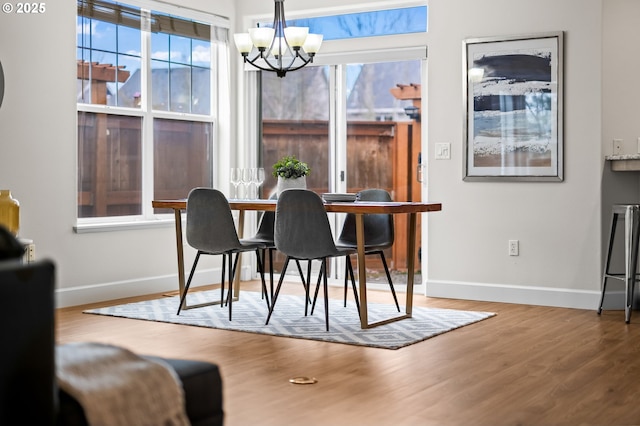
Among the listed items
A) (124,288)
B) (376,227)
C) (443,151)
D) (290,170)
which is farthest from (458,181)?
(124,288)

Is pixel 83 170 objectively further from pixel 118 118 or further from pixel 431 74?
pixel 431 74

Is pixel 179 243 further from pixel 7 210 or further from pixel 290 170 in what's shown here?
pixel 7 210

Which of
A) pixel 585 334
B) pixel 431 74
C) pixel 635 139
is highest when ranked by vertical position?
pixel 431 74

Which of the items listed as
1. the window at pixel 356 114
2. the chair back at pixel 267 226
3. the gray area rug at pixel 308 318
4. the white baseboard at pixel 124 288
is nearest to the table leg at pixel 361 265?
the gray area rug at pixel 308 318

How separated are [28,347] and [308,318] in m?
3.72

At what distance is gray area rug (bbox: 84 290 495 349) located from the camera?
4957mm

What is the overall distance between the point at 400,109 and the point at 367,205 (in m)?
2.12

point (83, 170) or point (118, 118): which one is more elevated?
point (118, 118)

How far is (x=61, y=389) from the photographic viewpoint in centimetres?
209

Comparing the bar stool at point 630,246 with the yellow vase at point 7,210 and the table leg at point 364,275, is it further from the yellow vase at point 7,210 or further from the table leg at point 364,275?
the yellow vase at point 7,210

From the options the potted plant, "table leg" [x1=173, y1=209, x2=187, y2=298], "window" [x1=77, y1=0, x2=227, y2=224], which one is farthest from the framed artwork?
"window" [x1=77, y1=0, x2=227, y2=224]

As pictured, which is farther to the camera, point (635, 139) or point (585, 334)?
point (635, 139)

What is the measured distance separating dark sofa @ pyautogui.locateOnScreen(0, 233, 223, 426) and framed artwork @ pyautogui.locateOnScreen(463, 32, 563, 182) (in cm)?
485

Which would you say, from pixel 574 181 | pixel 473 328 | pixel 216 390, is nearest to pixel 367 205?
pixel 473 328
